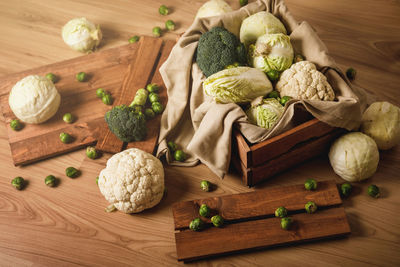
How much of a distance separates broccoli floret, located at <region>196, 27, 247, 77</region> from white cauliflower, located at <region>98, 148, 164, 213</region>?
30.7 inches

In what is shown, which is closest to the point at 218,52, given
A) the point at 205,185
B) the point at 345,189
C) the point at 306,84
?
the point at 306,84

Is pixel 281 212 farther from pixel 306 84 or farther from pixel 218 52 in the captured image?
pixel 218 52

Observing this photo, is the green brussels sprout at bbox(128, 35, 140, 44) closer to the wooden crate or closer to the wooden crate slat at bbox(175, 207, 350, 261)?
the wooden crate

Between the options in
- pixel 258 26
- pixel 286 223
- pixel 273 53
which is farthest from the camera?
pixel 258 26

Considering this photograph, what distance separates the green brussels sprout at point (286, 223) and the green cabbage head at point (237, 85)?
81 cm

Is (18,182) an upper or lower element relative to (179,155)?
lower

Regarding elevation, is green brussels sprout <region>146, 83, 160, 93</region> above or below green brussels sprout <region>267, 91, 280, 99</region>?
below

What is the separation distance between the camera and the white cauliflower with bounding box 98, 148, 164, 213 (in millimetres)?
2688

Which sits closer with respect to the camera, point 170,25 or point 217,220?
point 217,220

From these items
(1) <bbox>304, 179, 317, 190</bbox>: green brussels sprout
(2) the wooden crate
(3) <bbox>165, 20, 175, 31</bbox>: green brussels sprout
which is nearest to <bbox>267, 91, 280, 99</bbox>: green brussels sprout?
(2) the wooden crate

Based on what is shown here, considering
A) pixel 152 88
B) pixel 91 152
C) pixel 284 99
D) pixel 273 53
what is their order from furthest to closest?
pixel 152 88, pixel 91 152, pixel 273 53, pixel 284 99

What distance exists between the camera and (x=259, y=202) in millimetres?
2688

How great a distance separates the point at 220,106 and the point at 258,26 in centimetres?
71

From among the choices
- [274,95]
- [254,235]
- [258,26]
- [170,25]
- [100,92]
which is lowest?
[254,235]
